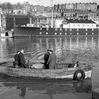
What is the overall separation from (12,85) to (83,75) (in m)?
3.85

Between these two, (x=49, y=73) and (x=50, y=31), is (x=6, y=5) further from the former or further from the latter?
(x=49, y=73)

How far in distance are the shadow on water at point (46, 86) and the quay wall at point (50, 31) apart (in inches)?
2877

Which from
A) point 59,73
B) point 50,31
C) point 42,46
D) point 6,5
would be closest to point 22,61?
point 59,73

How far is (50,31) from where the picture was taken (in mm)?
88812

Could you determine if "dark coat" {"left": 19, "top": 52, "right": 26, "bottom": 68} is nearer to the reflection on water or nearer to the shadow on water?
the shadow on water

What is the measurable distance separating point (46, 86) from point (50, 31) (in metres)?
76.8

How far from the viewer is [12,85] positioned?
505 inches

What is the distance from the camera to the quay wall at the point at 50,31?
3415 inches

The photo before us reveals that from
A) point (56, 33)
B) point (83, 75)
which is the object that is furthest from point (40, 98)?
point (56, 33)

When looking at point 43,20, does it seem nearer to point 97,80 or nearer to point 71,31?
point 71,31

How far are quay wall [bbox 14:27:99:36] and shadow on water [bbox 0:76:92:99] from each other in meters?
73.1

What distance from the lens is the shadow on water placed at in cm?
1138

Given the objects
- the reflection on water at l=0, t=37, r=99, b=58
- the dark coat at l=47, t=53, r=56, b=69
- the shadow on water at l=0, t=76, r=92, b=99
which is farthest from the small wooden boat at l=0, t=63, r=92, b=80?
the reflection on water at l=0, t=37, r=99, b=58

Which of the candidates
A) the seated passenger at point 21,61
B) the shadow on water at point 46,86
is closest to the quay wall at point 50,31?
the seated passenger at point 21,61
